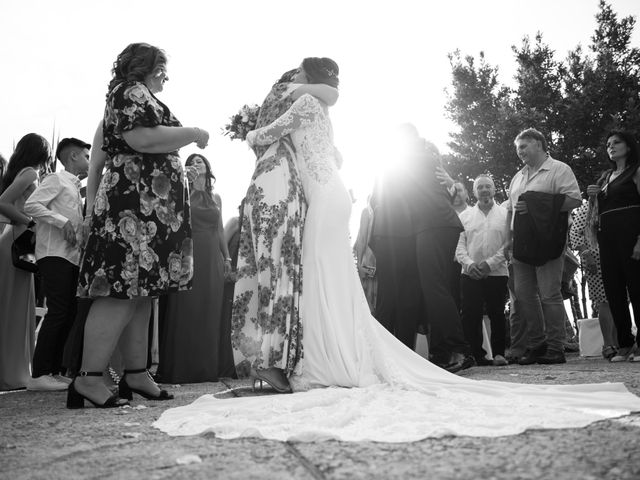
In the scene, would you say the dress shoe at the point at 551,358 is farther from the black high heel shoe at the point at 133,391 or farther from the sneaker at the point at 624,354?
the black high heel shoe at the point at 133,391

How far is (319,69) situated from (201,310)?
7.55 feet

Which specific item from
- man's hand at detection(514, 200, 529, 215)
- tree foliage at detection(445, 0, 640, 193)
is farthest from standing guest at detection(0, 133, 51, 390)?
tree foliage at detection(445, 0, 640, 193)

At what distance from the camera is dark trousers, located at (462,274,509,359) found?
6414 mm

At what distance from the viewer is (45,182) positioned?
483 cm

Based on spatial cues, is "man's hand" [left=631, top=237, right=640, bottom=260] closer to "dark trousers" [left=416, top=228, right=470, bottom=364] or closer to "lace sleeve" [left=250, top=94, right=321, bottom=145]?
"dark trousers" [left=416, top=228, right=470, bottom=364]

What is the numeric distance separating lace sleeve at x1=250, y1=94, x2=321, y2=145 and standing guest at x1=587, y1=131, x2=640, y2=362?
10.4 feet

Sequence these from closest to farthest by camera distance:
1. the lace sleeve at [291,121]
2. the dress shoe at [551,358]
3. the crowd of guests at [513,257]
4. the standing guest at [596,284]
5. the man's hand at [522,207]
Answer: the lace sleeve at [291,121], the crowd of guests at [513,257], the dress shoe at [551,358], the man's hand at [522,207], the standing guest at [596,284]

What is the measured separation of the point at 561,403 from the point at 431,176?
10.6ft

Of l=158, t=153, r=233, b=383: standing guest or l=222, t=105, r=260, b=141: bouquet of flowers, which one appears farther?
l=158, t=153, r=233, b=383: standing guest

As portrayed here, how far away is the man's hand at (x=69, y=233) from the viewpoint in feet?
14.8

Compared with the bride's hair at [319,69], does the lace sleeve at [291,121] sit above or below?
below

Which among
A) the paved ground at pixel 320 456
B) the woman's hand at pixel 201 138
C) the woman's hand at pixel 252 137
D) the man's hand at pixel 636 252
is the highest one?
the woman's hand at pixel 252 137

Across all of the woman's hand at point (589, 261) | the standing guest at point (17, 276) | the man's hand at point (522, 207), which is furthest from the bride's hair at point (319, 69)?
the woman's hand at point (589, 261)

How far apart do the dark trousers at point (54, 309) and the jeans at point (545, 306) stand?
3992 millimetres
